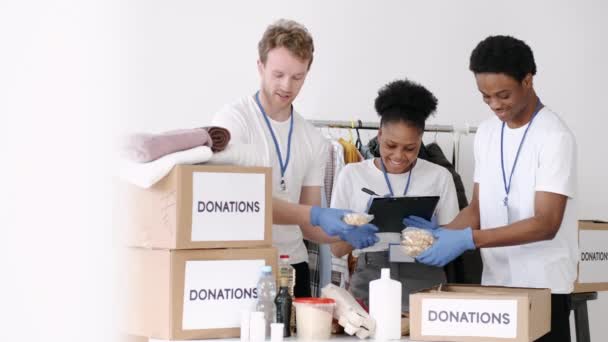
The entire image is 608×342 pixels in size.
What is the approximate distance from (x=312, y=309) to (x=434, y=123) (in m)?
2.29

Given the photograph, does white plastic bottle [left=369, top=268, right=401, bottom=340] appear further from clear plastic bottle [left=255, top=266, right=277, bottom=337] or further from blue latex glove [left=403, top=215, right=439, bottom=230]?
blue latex glove [left=403, top=215, right=439, bottom=230]

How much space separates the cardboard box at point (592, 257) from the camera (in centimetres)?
321

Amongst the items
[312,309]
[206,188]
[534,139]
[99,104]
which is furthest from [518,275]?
[99,104]

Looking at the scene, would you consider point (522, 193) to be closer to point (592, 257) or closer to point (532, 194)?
point (532, 194)

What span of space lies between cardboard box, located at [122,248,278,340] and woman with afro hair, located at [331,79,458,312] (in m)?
0.86

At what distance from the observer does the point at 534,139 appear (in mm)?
2357

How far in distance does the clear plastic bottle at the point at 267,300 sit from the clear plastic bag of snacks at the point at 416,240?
648mm

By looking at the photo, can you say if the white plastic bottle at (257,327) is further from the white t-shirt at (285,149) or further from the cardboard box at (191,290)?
the white t-shirt at (285,149)

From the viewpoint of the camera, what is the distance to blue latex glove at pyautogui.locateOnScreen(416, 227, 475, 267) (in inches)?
91.5

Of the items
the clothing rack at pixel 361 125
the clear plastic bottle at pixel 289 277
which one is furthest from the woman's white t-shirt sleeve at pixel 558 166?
the clothing rack at pixel 361 125

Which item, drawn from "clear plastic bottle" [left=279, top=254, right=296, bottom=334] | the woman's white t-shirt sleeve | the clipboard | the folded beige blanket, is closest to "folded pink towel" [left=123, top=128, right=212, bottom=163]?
the folded beige blanket

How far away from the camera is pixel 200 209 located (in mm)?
1773

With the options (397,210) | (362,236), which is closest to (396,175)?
(397,210)

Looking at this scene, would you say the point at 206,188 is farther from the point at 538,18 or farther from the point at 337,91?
the point at 538,18
